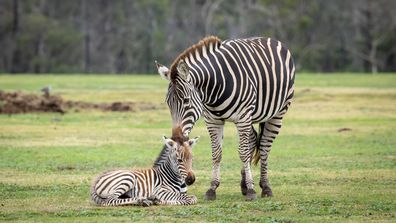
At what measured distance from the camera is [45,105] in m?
29.7

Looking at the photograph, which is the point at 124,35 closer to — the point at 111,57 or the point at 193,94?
the point at 111,57

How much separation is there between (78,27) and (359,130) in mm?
58436

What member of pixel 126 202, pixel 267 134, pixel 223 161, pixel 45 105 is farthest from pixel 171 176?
pixel 45 105

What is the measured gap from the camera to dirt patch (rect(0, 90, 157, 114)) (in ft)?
95.8

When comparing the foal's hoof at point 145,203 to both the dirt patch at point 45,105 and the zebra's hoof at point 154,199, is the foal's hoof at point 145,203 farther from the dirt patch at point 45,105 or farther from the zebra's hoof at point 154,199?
the dirt patch at point 45,105

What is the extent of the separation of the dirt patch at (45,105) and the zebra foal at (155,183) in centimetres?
1700

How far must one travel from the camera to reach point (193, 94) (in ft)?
40.7

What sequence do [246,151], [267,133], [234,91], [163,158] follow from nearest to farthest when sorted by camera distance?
[163,158] → [234,91] → [246,151] → [267,133]

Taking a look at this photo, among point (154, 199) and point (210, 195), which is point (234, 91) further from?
point (154, 199)

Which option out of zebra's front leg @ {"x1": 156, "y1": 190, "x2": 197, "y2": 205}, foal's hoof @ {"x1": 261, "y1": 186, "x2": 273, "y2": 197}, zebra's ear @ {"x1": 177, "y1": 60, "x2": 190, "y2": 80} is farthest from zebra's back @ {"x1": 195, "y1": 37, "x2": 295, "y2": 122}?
zebra's front leg @ {"x1": 156, "y1": 190, "x2": 197, "y2": 205}

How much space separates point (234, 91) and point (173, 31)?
62950mm

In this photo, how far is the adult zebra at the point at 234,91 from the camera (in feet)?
40.4

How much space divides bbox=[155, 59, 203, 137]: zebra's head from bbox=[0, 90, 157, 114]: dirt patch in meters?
17.1

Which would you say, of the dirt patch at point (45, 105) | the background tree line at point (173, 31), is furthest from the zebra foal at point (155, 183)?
the background tree line at point (173, 31)
